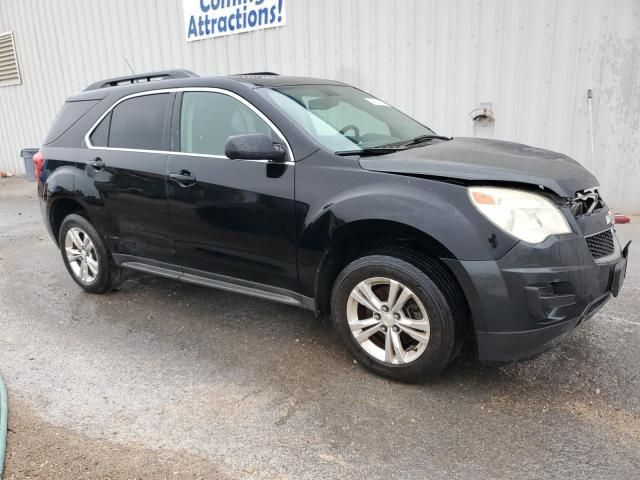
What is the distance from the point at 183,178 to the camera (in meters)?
3.63

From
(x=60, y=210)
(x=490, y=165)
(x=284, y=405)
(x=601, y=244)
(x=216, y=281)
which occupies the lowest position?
(x=284, y=405)

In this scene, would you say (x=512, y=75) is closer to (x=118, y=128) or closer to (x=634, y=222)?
(x=634, y=222)

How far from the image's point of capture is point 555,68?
22.1 ft

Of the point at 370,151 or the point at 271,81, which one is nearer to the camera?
the point at 370,151

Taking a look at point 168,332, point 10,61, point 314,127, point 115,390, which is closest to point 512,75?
point 314,127

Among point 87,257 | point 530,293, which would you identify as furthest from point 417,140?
point 87,257

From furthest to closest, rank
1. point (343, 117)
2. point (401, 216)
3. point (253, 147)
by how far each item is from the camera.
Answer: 1. point (343, 117)
2. point (253, 147)
3. point (401, 216)

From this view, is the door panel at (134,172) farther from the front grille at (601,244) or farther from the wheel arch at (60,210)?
the front grille at (601,244)

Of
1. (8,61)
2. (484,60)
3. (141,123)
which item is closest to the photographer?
(141,123)

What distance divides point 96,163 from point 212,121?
1216 mm

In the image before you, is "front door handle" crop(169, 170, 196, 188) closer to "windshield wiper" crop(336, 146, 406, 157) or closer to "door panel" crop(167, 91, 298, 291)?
"door panel" crop(167, 91, 298, 291)

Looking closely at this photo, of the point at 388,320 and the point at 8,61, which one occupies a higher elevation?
the point at 8,61

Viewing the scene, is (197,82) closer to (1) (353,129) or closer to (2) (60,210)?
(1) (353,129)

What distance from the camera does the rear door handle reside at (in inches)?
165
